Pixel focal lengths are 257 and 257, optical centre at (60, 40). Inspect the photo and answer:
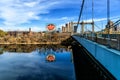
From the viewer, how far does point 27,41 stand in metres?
104

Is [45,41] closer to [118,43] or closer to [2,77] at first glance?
[2,77]

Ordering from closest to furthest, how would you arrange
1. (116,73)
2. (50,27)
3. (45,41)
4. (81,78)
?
(116,73) < (81,78) < (45,41) < (50,27)

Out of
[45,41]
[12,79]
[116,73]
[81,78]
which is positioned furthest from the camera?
[45,41]

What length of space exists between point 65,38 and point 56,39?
12.4 ft

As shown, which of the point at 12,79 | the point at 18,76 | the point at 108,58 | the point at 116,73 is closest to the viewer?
the point at 116,73

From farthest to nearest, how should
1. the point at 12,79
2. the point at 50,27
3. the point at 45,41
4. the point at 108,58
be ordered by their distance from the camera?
1. the point at 50,27
2. the point at 45,41
3. the point at 12,79
4. the point at 108,58

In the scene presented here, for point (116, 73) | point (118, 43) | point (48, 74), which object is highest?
point (118, 43)

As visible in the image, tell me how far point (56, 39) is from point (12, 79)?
78.1 m

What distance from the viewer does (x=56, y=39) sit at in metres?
106

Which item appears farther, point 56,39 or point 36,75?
point 56,39

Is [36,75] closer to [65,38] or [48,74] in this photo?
[48,74]

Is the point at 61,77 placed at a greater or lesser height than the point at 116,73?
lesser

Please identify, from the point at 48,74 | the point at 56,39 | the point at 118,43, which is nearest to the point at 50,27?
the point at 56,39

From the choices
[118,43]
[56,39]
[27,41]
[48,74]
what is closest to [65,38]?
[56,39]
